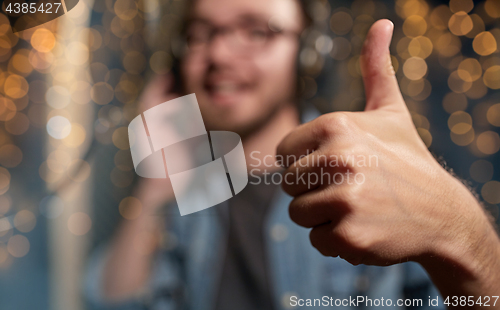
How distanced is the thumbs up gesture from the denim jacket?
16cm

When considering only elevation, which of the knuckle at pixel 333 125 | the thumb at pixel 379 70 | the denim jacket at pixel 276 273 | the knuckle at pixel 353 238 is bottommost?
the denim jacket at pixel 276 273

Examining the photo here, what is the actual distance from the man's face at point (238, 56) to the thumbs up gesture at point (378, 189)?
17 cm

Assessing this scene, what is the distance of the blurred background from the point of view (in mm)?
309

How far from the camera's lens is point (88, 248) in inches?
16.5

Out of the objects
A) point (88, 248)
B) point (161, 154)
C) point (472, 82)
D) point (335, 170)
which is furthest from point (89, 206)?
point (472, 82)

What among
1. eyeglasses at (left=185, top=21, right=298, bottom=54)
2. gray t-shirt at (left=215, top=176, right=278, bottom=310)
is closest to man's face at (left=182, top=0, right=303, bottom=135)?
eyeglasses at (left=185, top=21, right=298, bottom=54)

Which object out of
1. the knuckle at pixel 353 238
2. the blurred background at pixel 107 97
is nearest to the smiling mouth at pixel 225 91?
the blurred background at pixel 107 97

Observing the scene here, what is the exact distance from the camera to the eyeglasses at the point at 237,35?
0.33 m

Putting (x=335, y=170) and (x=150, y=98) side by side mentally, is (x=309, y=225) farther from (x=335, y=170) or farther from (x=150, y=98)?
(x=150, y=98)

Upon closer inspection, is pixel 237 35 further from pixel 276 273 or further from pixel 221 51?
pixel 276 273

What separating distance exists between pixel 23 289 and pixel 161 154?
0.30 meters

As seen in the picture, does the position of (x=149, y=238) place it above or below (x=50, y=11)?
below

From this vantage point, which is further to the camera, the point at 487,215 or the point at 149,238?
the point at 149,238

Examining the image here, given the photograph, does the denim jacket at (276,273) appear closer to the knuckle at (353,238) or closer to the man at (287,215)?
the man at (287,215)
